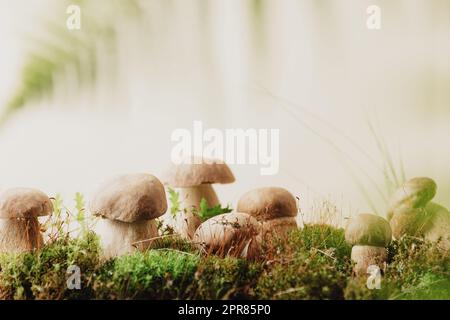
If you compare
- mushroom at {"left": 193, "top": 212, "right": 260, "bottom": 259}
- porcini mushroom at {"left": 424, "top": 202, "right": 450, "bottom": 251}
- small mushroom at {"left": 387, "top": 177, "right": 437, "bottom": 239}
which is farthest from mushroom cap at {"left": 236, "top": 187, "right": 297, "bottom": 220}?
porcini mushroom at {"left": 424, "top": 202, "right": 450, "bottom": 251}

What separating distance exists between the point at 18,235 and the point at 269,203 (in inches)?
51.5

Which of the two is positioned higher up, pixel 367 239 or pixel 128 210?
pixel 128 210

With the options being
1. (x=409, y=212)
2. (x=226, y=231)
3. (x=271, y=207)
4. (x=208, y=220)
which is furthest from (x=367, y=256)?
(x=208, y=220)

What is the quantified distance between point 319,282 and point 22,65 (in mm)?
1820

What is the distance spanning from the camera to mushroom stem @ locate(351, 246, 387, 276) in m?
2.69

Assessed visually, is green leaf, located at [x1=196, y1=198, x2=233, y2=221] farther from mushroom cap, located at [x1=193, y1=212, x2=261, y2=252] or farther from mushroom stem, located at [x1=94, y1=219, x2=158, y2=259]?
mushroom stem, located at [x1=94, y1=219, x2=158, y2=259]

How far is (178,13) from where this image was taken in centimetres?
286

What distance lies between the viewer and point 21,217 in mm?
2799

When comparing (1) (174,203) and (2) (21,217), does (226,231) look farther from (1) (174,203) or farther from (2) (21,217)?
(2) (21,217)

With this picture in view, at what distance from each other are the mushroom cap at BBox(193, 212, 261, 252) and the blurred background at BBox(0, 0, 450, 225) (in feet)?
0.98

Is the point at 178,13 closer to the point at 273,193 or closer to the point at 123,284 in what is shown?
the point at 273,193
